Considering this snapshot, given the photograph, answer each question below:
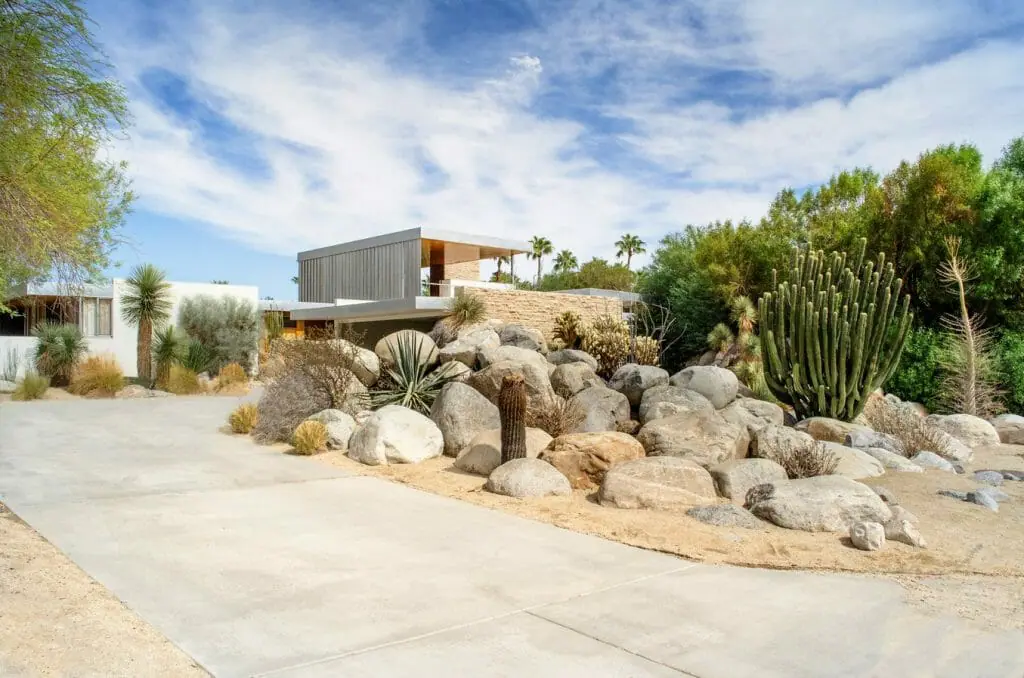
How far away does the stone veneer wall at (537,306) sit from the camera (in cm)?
2403

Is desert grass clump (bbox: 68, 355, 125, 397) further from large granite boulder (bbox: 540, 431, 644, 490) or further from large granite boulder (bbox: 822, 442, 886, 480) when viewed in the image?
large granite boulder (bbox: 822, 442, 886, 480)

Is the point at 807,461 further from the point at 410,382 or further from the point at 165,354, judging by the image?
the point at 165,354

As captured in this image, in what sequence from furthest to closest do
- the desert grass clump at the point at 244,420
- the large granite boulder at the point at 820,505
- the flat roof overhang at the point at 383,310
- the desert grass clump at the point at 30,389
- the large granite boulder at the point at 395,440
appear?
the flat roof overhang at the point at 383,310, the desert grass clump at the point at 30,389, the desert grass clump at the point at 244,420, the large granite boulder at the point at 395,440, the large granite boulder at the point at 820,505

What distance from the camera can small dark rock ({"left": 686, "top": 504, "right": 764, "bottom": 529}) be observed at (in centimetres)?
735

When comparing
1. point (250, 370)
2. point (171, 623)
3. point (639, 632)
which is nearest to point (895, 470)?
point (639, 632)

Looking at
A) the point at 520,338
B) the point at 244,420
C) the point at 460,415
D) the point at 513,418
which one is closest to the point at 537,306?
the point at 520,338

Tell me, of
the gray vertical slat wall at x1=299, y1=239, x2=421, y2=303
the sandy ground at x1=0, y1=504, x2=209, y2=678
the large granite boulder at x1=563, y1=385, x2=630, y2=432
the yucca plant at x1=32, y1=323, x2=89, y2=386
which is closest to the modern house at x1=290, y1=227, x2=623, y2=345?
the gray vertical slat wall at x1=299, y1=239, x2=421, y2=303

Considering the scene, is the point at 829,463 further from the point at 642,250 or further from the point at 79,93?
the point at 642,250

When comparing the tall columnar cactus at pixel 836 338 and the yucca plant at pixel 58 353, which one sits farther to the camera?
the yucca plant at pixel 58 353

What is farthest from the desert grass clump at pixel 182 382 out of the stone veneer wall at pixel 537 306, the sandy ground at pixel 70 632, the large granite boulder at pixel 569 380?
the sandy ground at pixel 70 632

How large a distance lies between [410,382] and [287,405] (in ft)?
6.99

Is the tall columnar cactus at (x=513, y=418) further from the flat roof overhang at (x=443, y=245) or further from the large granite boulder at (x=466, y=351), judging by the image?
the flat roof overhang at (x=443, y=245)

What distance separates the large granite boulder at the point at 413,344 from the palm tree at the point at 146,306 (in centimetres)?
1319

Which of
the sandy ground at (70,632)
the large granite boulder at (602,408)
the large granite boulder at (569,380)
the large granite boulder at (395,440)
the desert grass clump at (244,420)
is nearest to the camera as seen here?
the sandy ground at (70,632)
